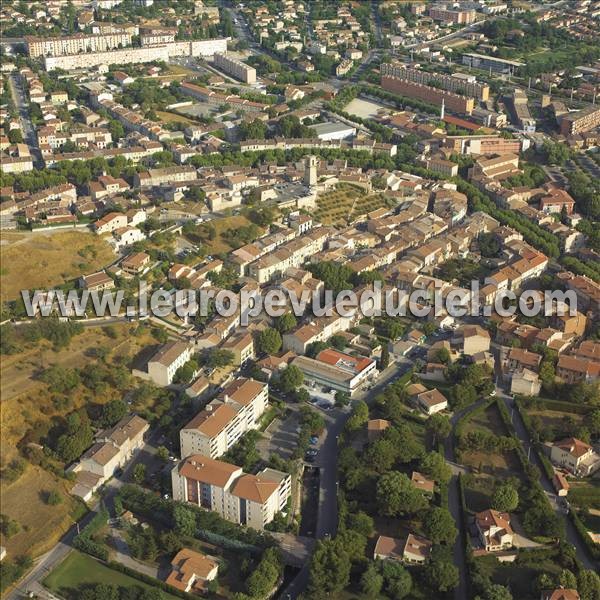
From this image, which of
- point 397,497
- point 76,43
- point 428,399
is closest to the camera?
point 397,497

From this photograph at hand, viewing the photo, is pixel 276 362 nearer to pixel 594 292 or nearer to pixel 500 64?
pixel 594 292

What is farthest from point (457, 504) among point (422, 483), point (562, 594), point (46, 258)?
point (46, 258)

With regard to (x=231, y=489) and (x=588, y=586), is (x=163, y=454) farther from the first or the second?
(x=588, y=586)

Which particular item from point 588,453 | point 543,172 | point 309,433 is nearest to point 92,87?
point 543,172

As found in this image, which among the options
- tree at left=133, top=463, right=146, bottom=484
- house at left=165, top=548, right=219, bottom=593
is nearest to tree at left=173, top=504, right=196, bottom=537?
house at left=165, top=548, right=219, bottom=593

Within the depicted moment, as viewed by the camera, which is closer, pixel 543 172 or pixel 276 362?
pixel 276 362

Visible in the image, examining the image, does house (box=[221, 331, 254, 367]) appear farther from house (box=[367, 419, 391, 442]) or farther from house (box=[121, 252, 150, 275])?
house (box=[367, 419, 391, 442])
